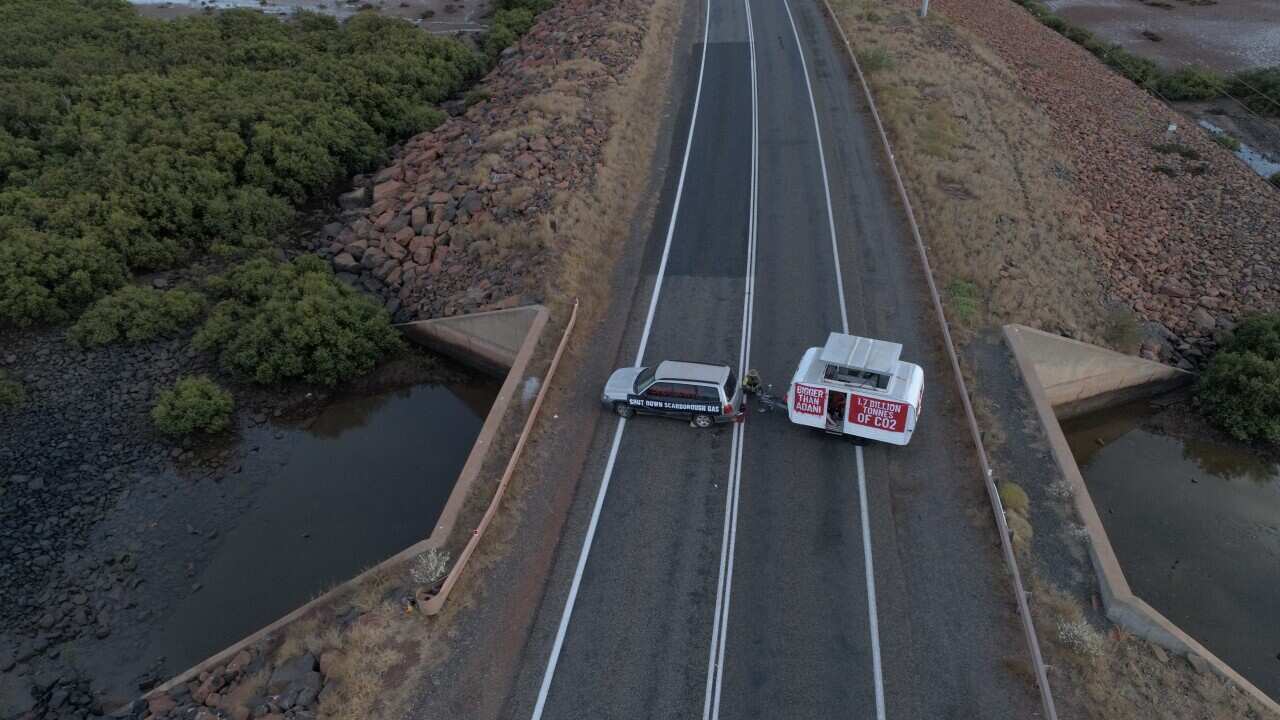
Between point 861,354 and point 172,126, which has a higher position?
point 172,126

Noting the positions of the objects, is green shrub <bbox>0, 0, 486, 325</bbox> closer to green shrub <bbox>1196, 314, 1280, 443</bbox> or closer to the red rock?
the red rock

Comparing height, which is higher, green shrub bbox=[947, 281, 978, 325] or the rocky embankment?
green shrub bbox=[947, 281, 978, 325]

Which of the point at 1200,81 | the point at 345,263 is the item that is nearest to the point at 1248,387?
the point at 345,263

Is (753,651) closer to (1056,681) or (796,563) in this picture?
(796,563)

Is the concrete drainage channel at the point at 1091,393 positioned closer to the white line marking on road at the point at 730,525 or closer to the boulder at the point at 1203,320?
the boulder at the point at 1203,320

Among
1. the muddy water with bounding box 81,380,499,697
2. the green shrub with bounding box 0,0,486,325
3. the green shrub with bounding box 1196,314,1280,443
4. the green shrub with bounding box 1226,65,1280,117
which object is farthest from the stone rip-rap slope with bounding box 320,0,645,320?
the green shrub with bounding box 1226,65,1280,117

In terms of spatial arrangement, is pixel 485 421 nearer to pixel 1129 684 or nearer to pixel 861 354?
pixel 861 354

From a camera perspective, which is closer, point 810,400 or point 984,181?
point 810,400
